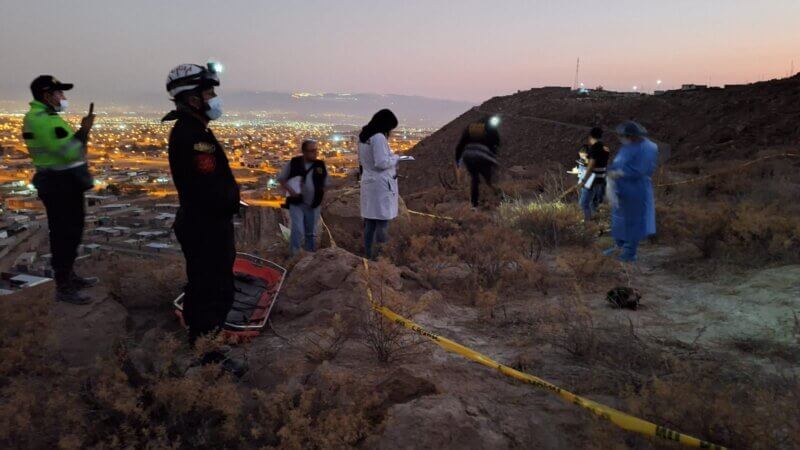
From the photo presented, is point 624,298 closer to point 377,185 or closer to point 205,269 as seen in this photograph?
point 377,185

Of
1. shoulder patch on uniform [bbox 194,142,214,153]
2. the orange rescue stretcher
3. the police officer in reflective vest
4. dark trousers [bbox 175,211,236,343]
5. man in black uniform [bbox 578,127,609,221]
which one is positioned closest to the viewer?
shoulder patch on uniform [bbox 194,142,214,153]

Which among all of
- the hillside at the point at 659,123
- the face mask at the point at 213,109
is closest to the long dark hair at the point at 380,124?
the face mask at the point at 213,109

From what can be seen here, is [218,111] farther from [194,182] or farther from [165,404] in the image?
[165,404]

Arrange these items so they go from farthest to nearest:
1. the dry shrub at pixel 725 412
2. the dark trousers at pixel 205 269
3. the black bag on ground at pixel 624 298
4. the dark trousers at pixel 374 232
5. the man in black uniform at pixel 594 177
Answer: the man in black uniform at pixel 594 177 < the dark trousers at pixel 374 232 < the black bag on ground at pixel 624 298 < the dark trousers at pixel 205 269 < the dry shrub at pixel 725 412

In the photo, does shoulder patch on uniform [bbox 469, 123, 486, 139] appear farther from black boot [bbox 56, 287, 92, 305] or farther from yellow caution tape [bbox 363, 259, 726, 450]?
black boot [bbox 56, 287, 92, 305]

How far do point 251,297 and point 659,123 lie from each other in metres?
20.7

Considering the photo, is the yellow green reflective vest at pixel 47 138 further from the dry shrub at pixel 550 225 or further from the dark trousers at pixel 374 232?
the dry shrub at pixel 550 225

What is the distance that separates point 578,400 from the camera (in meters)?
2.63

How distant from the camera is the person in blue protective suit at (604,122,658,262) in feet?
18.0

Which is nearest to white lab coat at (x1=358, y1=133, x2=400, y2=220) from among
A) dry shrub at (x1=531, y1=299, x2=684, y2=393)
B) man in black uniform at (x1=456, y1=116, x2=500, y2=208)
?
dry shrub at (x1=531, y1=299, x2=684, y2=393)

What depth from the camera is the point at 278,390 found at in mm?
2686

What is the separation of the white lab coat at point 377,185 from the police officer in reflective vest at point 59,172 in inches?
109

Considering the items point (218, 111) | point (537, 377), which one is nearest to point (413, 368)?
point (537, 377)

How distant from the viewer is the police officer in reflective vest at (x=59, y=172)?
3.87 metres
